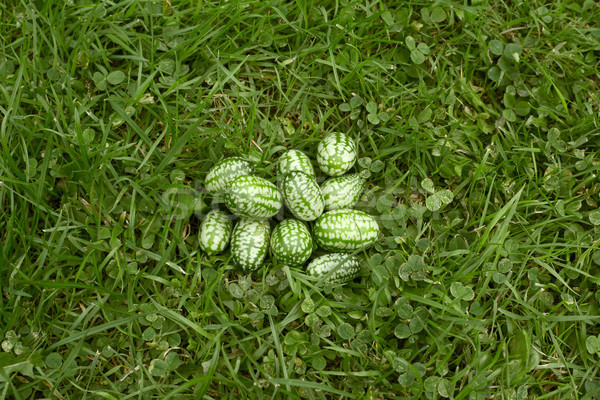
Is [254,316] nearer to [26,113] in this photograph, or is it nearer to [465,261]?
[465,261]

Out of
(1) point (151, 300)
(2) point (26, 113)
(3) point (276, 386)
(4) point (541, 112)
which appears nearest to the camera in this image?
(3) point (276, 386)

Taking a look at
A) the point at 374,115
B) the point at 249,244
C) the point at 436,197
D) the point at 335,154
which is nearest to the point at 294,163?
the point at 335,154

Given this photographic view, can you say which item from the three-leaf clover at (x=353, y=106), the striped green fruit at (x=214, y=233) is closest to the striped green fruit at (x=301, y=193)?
the striped green fruit at (x=214, y=233)

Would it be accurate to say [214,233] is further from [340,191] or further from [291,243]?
[340,191]

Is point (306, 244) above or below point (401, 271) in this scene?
above

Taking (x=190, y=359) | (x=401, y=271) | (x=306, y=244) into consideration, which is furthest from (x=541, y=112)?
(x=190, y=359)

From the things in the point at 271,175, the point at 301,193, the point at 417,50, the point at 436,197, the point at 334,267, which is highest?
the point at 417,50

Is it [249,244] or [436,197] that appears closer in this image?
[249,244]
